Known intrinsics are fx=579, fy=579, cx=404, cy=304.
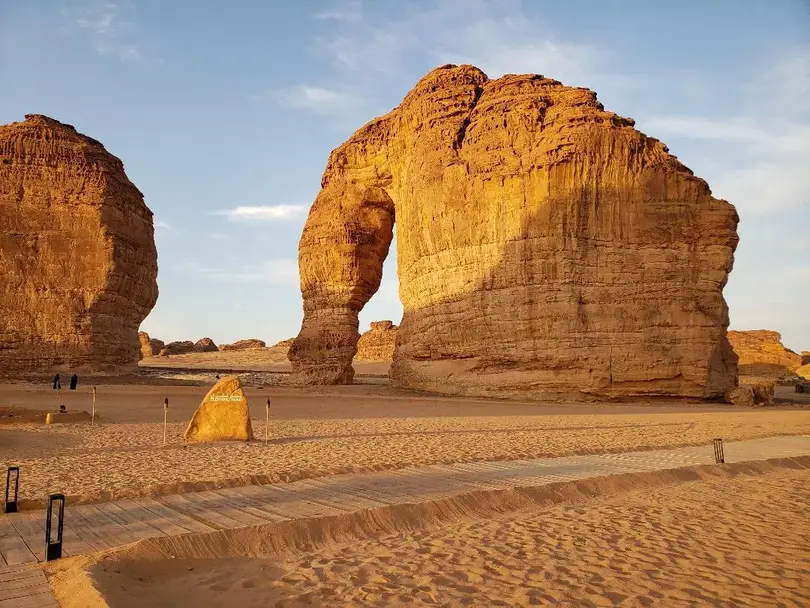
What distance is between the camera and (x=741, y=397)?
84.2 feet

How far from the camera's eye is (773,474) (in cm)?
950

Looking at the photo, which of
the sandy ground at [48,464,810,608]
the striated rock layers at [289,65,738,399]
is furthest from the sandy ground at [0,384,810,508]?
the sandy ground at [48,464,810,608]

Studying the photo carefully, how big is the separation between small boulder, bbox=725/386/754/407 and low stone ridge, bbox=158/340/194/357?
275 feet

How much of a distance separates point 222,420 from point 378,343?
65420 millimetres

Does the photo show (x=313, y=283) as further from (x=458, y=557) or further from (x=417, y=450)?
(x=458, y=557)

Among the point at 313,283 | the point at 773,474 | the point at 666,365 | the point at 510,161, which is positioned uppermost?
the point at 510,161

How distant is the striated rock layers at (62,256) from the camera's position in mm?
34094

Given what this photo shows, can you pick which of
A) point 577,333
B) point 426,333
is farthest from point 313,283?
point 577,333

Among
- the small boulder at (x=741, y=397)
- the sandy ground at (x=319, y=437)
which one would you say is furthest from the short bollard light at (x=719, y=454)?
the small boulder at (x=741, y=397)

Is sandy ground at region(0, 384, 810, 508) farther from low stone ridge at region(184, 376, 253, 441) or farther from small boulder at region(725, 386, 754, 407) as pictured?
small boulder at region(725, 386, 754, 407)

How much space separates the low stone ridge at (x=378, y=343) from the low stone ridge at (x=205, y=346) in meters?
29.7

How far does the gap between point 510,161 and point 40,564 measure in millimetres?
25451

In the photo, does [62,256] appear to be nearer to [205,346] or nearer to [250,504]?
[250,504]

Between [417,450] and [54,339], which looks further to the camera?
[54,339]
